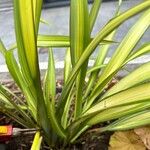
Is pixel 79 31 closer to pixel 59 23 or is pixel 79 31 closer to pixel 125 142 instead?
pixel 125 142

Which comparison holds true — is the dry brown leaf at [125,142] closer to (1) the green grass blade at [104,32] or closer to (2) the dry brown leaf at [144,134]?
(2) the dry brown leaf at [144,134]

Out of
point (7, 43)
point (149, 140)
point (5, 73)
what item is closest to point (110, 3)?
point (7, 43)

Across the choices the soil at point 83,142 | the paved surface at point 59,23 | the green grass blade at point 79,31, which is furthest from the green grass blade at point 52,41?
the paved surface at point 59,23

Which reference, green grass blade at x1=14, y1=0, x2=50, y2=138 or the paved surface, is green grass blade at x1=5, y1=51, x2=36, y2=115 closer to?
green grass blade at x1=14, y1=0, x2=50, y2=138

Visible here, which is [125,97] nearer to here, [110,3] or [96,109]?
[96,109]

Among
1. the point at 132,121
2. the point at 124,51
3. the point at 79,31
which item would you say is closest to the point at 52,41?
the point at 79,31
